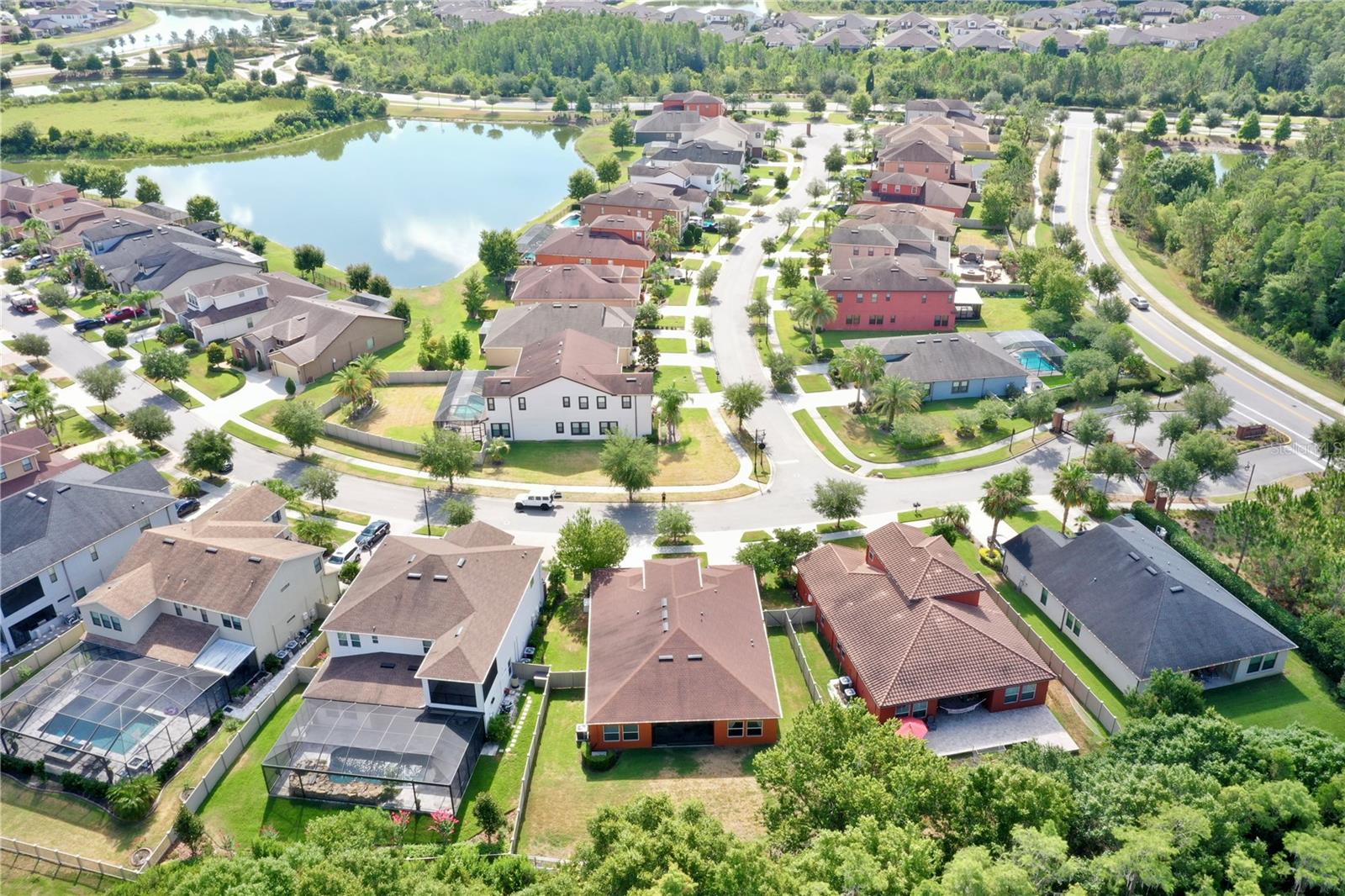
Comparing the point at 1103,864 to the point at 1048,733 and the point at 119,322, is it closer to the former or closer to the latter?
the point at 1048,733

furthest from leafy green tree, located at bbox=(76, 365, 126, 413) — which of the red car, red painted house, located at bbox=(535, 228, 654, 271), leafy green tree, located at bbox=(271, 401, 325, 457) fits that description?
red painted house, located at bbox=(535, 228, 654, 271)

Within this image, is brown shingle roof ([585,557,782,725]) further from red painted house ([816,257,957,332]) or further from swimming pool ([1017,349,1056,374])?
red painted house ([816,257,957,332])

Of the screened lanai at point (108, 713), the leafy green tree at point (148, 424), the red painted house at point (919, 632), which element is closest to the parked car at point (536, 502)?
the red painted house at point (919, 632)

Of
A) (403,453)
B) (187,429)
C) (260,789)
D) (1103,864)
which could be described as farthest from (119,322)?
(1103,864)

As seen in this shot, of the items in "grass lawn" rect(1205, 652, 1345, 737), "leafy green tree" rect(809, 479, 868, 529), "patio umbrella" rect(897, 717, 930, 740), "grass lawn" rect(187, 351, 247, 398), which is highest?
"leafy green tree" rect(809, 479, 868, 529)

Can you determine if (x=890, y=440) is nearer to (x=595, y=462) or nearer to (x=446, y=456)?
(x=595, y=462)

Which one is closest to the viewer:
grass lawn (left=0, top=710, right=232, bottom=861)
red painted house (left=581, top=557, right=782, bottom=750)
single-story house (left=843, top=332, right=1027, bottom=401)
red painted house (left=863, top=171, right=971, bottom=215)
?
grass lawn (left=0, top=710, right=232, bottom=861)

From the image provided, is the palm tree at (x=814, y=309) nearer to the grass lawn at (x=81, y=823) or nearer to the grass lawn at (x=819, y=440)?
the grass lawn at (x=819, y=440)

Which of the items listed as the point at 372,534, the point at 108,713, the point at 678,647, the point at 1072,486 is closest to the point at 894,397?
the point at 1072,486
